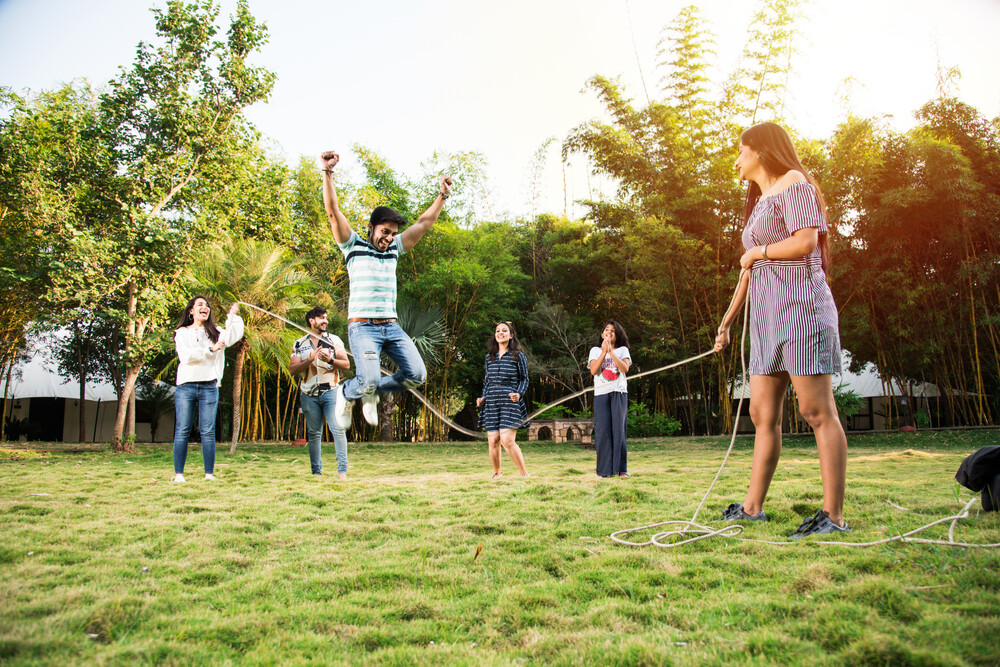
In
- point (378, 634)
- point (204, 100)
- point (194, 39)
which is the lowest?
point (378, 634)

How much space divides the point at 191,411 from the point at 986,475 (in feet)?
18.0

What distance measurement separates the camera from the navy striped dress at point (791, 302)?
9.11 feet

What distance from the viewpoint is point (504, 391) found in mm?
5809

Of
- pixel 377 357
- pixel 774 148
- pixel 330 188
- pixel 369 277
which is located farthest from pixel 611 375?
pixel 330 188

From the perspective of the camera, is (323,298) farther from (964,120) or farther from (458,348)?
(964,120)

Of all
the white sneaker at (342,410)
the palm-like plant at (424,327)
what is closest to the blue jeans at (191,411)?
the white sneaker at (342,410)

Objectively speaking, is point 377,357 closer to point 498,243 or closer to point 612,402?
point 612,402

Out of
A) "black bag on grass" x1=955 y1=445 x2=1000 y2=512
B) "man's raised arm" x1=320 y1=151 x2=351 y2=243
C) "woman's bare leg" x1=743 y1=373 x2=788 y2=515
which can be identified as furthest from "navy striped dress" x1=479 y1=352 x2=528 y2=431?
"black bag on grass" x1=955 y1=445 x2=1000 y2=512

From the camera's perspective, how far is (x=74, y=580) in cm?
225

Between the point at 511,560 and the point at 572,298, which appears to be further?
the point at 572,298

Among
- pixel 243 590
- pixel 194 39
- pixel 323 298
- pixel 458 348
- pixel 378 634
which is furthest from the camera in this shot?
pixel 458 348

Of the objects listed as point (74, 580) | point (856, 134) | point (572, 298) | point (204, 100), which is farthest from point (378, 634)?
point (572, 298)

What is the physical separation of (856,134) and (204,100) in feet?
36.8

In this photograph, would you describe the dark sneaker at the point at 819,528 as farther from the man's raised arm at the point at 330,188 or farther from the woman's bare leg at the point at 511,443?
the woman's bare leg at the point at 511,443
